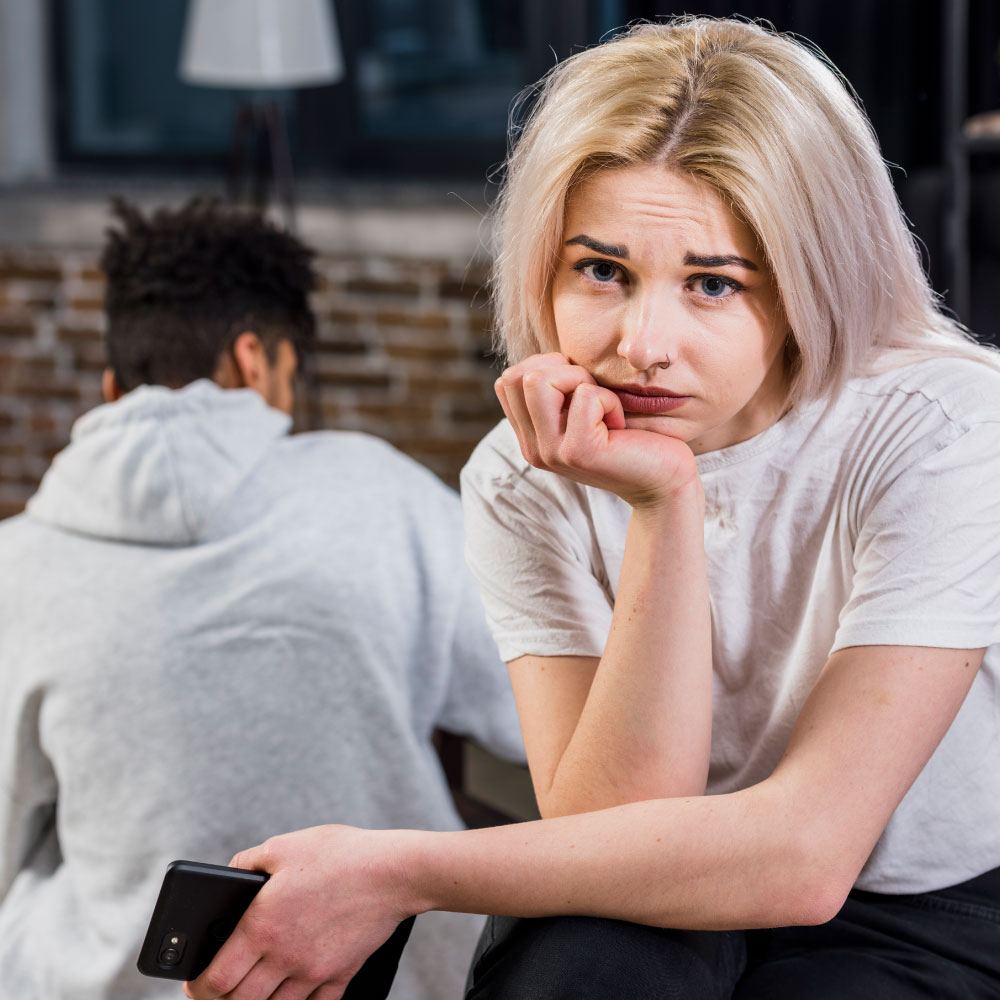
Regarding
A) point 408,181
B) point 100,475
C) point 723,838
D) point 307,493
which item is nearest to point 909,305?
point 723,838

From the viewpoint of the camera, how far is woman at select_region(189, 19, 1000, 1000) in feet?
2.73

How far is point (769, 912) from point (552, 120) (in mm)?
594

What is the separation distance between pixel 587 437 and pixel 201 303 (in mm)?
835

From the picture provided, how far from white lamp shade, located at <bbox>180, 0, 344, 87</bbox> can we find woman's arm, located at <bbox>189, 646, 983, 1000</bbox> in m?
2.21

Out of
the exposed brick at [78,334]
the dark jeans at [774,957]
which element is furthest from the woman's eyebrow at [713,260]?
the exposed brick at [78,334]

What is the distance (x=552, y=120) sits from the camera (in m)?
0.90

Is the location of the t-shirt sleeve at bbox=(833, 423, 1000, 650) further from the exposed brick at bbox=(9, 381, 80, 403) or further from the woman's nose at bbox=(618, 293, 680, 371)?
the exposed brick at bbox=(9, 381, 80, 403)

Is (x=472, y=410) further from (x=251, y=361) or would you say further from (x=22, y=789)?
(x=22, y=789)

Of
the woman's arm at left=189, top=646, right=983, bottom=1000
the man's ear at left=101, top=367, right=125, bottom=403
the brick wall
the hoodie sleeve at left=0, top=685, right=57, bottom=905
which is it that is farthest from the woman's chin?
the brick wall

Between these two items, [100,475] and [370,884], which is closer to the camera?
[370,884]

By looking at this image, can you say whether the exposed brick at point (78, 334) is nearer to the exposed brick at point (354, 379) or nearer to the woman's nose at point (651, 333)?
the exposed brick at point (354, 379)

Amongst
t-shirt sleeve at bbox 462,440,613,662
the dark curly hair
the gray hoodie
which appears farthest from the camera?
the dark curly hair

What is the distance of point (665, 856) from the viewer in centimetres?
83

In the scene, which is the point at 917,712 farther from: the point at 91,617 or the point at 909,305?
the point at 91,617
